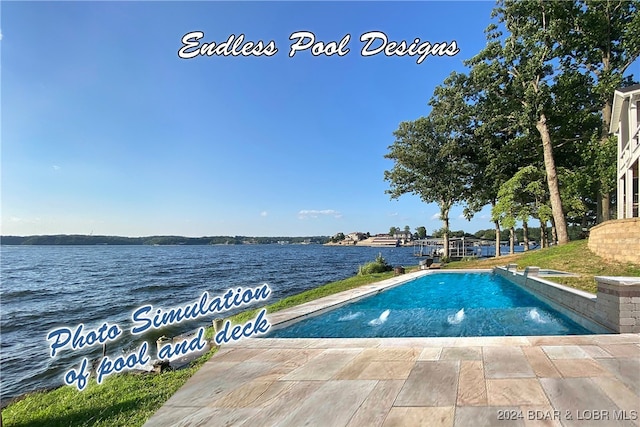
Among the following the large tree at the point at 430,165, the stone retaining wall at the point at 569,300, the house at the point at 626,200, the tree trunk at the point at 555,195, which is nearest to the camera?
the stone retaining wall at the point at 569,300

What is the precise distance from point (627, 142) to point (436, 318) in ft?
37.2

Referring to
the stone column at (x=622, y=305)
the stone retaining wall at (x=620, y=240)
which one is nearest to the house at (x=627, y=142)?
the stone retaining wall at (x=620, y=240)

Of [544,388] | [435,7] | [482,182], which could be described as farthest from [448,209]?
[544,388]

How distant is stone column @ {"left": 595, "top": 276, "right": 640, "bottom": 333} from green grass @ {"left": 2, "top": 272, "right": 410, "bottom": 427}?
6.01 m

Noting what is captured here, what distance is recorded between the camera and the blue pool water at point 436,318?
6.91m

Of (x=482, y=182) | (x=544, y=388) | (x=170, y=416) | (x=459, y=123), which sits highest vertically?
(x=459, y=123)

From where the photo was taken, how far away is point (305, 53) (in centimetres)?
642

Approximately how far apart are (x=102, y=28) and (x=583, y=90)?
844 inches

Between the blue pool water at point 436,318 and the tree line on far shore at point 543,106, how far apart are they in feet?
33.6

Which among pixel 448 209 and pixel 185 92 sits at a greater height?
pixel 185 92

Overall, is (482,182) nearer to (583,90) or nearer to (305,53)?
(583,90)

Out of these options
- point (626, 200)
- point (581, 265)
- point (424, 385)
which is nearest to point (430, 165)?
point (626, 200)

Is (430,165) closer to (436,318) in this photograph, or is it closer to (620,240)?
(620,240)

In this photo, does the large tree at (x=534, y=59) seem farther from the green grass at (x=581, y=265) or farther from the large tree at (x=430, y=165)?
the large tree at (x=430, y=165)
